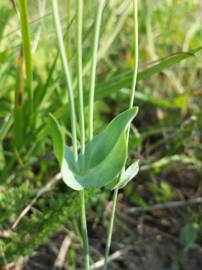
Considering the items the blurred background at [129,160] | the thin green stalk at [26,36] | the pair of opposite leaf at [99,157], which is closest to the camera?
the pair of opposite leaf at [99,157]

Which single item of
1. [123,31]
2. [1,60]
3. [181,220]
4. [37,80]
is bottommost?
[181,220]

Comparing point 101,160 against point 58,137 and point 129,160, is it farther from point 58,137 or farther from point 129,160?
point 129,160

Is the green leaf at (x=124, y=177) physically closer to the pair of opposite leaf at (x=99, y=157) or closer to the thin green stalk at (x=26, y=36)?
the pair of opposite leaf at (x=99, y=157)

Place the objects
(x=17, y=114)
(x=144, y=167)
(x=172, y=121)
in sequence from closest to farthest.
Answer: (x=17, y=114)
(x=144, y=167)
(x=172, y=121)

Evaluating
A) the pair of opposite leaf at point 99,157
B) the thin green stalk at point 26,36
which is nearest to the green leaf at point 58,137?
the pair of opposite leaf at point 99,157

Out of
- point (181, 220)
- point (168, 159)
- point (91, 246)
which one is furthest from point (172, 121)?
point (91, 246)

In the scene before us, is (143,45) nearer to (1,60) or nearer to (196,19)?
(196,19)

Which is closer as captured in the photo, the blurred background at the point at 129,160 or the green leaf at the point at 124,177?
the green leaf at the point at 124,177
